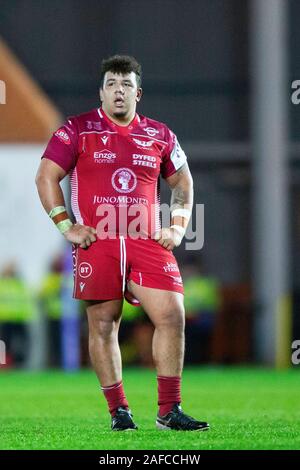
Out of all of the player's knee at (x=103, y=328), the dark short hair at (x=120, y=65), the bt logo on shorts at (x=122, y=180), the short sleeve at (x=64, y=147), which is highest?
the dark short hair at (x=120, y=65)

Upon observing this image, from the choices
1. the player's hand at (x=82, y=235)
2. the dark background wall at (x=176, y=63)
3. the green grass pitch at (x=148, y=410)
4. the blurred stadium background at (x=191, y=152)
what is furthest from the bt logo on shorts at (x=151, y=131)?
the dark background wall at (x=176, y=63)

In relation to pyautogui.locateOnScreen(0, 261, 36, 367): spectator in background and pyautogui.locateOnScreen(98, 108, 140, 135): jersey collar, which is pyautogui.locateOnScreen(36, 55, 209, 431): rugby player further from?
pyautogui.locateOnScreen(0, 261, 36, 367): spectator in background

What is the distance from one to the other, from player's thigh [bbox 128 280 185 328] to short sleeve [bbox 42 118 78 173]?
28.3 inches

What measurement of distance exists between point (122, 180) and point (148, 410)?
2.51 meters

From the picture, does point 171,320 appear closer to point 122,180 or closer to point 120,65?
point 122,180

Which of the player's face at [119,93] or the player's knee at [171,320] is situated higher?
the player's face at [119,93]

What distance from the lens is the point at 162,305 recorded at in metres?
6.58

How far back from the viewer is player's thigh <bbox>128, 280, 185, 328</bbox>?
21.6 ft

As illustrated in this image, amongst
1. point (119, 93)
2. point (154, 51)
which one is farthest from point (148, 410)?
point (154, 51)

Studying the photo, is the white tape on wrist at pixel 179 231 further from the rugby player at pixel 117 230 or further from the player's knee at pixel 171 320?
the player's knee at pixel 171 320

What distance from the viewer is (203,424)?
665 centimetres

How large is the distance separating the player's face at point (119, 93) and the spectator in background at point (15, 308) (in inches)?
376

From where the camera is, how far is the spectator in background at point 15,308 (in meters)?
16.0
